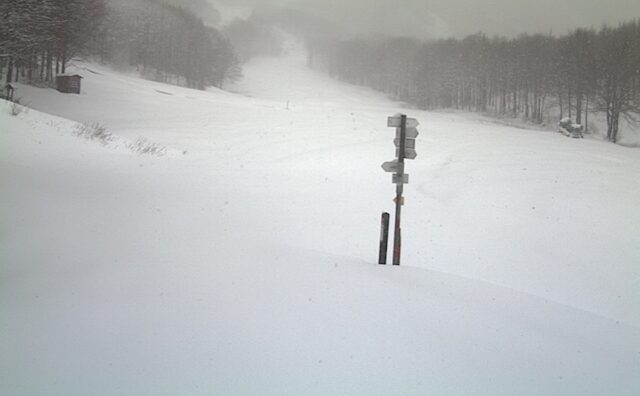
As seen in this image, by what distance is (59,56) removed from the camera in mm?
31281

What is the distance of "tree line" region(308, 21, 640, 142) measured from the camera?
44.4 m

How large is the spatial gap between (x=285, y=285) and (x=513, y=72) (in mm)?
73300

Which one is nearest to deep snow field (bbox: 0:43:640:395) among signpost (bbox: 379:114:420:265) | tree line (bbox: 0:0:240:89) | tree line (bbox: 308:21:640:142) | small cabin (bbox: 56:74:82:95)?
signpost (bbox: 379:114:420:265)

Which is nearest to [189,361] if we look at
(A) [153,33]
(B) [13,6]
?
(B) [13,6]

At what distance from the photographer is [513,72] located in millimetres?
63469

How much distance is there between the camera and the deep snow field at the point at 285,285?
2.91m

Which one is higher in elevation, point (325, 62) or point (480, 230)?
point (325, 62)

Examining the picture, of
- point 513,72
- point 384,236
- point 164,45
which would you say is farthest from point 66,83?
point 513,72

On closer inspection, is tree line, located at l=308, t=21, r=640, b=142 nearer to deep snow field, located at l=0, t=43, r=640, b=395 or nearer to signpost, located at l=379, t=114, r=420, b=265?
deep snow field, located at l=0, t=43, r=640, b=395

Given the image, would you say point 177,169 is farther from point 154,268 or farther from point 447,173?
point 447,173

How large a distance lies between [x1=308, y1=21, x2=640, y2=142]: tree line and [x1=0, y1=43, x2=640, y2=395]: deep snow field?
4389 cm

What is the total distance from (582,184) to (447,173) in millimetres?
5840

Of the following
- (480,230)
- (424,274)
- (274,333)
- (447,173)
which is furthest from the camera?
(447,173)

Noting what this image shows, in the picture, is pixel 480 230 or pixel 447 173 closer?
pixel 480 230
